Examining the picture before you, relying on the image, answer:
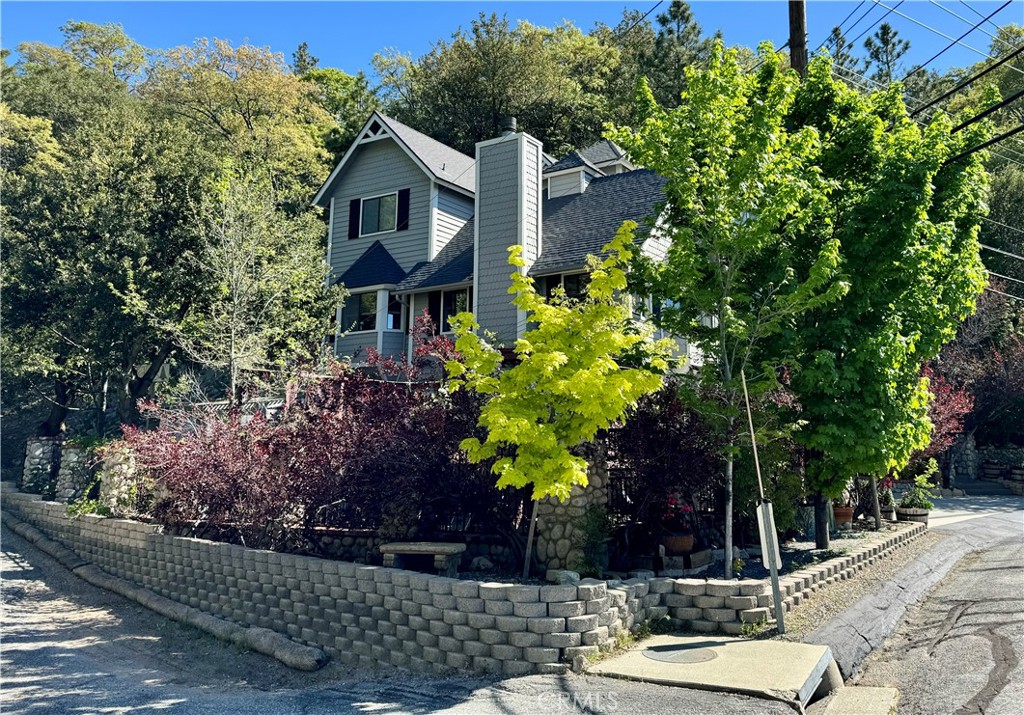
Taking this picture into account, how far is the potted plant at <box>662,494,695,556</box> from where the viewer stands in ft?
31.5

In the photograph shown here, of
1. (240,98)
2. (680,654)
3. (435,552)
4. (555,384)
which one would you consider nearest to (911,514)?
(680,654)

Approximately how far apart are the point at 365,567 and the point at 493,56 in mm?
32670

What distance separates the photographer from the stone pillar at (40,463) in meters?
18.8

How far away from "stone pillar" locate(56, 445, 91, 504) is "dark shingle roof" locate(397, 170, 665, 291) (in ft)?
31.7

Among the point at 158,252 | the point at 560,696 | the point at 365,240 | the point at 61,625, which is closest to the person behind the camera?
the point at 560,696

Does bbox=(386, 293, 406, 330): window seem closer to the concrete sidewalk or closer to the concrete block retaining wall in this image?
the concrete block retaining wall

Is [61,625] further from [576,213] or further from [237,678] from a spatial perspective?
[576,213]

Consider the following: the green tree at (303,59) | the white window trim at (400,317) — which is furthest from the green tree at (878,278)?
the green tree at (303,59)

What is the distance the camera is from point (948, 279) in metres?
10.8

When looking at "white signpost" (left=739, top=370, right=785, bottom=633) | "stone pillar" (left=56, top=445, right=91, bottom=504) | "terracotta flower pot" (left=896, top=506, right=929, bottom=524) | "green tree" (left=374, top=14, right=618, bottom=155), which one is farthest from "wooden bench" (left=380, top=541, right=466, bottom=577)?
"green tree" (left=374, top=14, right=618, bottom=155)

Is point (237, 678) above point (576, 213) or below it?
below

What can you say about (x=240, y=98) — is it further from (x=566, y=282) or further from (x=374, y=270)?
(x=566, y=282)

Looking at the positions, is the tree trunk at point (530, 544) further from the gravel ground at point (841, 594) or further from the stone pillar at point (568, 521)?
the gravel ground at point (841, 594)

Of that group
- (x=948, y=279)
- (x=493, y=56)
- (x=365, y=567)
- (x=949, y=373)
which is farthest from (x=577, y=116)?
(x=365, y=567)
